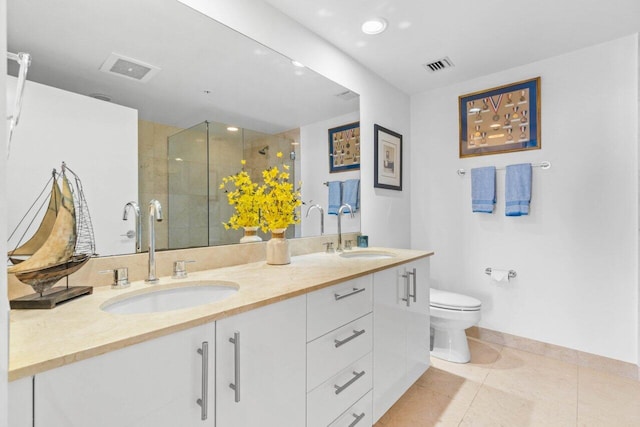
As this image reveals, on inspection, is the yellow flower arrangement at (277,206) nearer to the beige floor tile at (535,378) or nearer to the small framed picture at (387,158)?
the small framed picture at (387,158)

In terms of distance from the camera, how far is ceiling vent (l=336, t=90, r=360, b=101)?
2338mm

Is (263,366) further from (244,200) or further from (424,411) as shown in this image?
(424,411)

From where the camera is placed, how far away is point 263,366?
1.00m

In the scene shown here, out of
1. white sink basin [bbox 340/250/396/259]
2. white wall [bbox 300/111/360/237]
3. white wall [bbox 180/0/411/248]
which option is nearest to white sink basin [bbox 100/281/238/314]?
white wall [bbox 300/111/360/237]

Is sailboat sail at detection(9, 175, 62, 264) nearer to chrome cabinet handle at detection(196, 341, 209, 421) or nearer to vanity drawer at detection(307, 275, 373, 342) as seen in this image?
chrome cabinet handle at detection(196, 341, 209, 421)

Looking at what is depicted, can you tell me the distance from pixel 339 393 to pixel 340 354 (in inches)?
6.4

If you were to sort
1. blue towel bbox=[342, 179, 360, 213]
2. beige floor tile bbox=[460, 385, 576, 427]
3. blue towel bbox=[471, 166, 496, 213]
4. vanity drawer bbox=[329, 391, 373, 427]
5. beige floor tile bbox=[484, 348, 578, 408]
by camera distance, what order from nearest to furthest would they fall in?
vanity drawer bbox=[329, 391, 373, 427], beige floor tile bbox=[460, 385, 576, 427], beige floor tile bbox=[484, 348, 578, 408], blue towel bbox=[342, 179, 360, 213], blue towel bbox=[471, 166, 496, 213]

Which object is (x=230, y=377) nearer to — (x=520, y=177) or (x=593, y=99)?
(x=520, y=177)

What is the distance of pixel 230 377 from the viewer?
2.99 ft

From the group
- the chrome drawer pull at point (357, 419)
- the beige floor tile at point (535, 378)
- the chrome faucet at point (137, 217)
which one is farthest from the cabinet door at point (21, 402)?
the beige floor tile at point (535, 378)

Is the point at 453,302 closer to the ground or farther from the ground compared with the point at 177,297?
closer to the ground

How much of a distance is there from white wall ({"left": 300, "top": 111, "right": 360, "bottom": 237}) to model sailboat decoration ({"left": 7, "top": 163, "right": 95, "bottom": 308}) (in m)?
1.26

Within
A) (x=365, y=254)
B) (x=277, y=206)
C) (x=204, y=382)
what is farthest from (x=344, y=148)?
(x=204, y=382)

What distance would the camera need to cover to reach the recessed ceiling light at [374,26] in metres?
1.97
